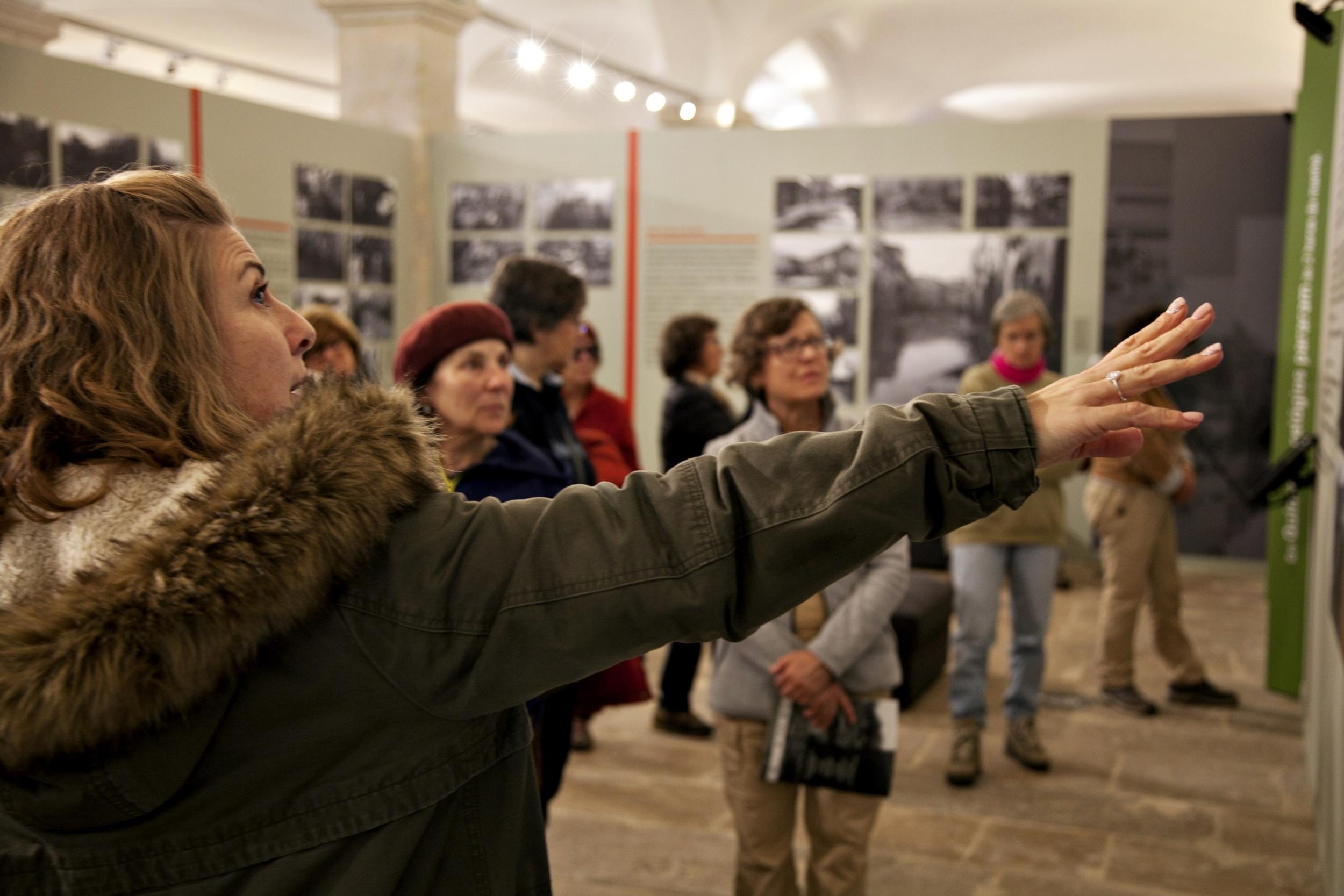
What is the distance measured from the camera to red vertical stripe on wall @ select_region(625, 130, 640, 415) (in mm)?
9516

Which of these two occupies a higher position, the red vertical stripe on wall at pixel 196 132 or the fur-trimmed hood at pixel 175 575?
the red vertical stripe on wall at pixel 196 132

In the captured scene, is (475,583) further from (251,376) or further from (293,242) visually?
(293,242)

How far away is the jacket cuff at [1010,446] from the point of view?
4.23ft

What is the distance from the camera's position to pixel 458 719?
1329mm

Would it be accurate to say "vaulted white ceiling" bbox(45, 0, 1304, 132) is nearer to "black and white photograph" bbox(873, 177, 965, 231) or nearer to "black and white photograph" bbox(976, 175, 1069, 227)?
"black and white photograph" bbox(873, 177, 965, 231)

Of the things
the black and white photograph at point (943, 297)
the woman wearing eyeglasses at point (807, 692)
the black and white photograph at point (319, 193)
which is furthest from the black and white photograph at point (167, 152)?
the woman wearing eyeglasses at point (807, 692)

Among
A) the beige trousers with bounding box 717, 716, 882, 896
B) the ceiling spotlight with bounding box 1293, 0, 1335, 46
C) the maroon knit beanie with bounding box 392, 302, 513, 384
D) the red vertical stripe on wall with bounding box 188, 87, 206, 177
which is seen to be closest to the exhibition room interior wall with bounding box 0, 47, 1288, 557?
the red vertical stripe on wall with bounding box 188, 87, 206, 177

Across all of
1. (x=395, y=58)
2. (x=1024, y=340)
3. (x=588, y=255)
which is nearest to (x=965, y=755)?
(x=1024, y=340)

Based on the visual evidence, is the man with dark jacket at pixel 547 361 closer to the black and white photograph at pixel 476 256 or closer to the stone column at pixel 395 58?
the black and white photograph at pixel 476 256

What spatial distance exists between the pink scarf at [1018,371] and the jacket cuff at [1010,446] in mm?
4061

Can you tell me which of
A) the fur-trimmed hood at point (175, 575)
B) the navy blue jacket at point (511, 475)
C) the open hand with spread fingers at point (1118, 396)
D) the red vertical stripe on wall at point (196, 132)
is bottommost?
the navy blue jacket at point (511, 475)

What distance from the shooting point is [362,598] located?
1256 millimetres

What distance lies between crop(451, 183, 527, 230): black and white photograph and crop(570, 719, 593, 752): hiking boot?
17.6ft

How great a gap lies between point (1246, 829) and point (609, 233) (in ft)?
21.6
